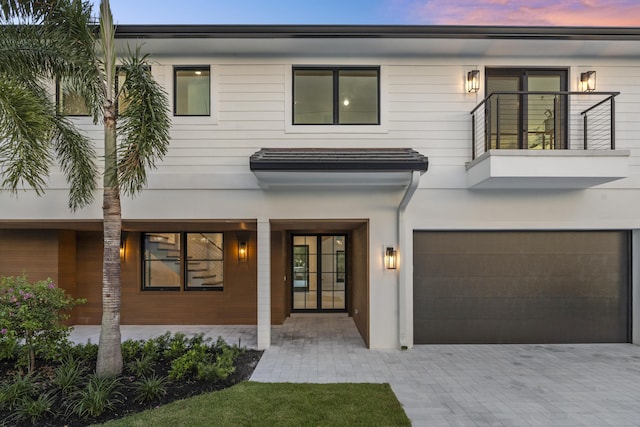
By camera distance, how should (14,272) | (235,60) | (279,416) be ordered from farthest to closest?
(14,272)
(235,60)
(279,416)

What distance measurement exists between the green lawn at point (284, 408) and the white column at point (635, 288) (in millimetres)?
5725

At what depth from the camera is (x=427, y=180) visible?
21.6ft

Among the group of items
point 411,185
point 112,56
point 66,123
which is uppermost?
point 112,56

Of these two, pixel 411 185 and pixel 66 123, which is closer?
pixel 66 123

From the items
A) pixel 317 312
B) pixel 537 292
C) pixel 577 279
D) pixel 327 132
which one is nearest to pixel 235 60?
pixel 327 132

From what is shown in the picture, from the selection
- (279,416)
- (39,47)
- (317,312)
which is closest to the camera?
(279,416)

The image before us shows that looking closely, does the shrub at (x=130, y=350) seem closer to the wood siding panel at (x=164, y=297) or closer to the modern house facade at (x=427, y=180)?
the modern house facade at (x=427, y=180)

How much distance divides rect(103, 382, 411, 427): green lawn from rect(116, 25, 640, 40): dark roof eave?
5.88m

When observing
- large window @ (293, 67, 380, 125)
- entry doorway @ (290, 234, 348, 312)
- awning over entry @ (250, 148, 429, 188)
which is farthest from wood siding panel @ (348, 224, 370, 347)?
large window @ (293, 67, 380, 125)

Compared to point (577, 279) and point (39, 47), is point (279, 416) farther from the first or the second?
point (577, 279)

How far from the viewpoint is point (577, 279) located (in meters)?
6.79

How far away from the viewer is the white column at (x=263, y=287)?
21.2 ft

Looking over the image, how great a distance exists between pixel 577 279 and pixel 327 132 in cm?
589

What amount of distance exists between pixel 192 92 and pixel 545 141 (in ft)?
23.7
